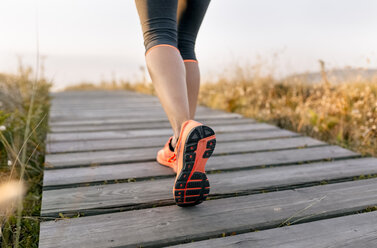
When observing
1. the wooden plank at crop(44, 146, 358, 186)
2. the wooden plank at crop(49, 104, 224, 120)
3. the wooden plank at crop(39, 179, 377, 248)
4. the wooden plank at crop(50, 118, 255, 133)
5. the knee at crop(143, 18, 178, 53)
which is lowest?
the wooden plank at crop(39, 179, 377, 248)

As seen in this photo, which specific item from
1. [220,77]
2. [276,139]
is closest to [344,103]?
[276,139]

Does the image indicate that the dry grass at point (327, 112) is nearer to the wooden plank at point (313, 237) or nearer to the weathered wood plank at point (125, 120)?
the weathered wood plank at point (125, 120)

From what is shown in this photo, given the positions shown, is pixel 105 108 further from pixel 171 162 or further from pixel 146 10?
pixel 146 10

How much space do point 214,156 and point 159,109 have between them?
1970 millimetres

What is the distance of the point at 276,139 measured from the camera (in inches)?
88.1

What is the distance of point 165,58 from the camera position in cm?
113

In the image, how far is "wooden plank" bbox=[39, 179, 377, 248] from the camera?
96 cm

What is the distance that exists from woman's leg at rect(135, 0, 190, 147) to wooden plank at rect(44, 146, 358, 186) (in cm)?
46

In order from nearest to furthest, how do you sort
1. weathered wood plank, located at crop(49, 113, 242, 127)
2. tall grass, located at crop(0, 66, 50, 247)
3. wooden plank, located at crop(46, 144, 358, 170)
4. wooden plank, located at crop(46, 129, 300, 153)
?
tall grass, located at crop(0, 66, 50, 247) < wooden plank, located at crop(46, 144, 358, 170) < wooden plank, located at crop(46, 129, 300, 153) < weathered wood plank, located at crop(49, 113, 242, 127)

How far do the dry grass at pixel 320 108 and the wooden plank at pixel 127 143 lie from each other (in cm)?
38

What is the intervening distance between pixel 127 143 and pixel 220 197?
976 millimetres

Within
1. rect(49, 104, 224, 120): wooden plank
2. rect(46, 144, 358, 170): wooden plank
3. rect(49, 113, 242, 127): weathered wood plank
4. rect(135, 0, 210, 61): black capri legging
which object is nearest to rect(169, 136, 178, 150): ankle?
rect(46, 144, 358, 170): wooden plank

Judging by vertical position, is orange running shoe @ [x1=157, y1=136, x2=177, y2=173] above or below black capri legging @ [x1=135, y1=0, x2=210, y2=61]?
below

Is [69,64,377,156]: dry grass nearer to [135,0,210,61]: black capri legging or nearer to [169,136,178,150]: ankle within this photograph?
[169,136,178,150]: ankle
